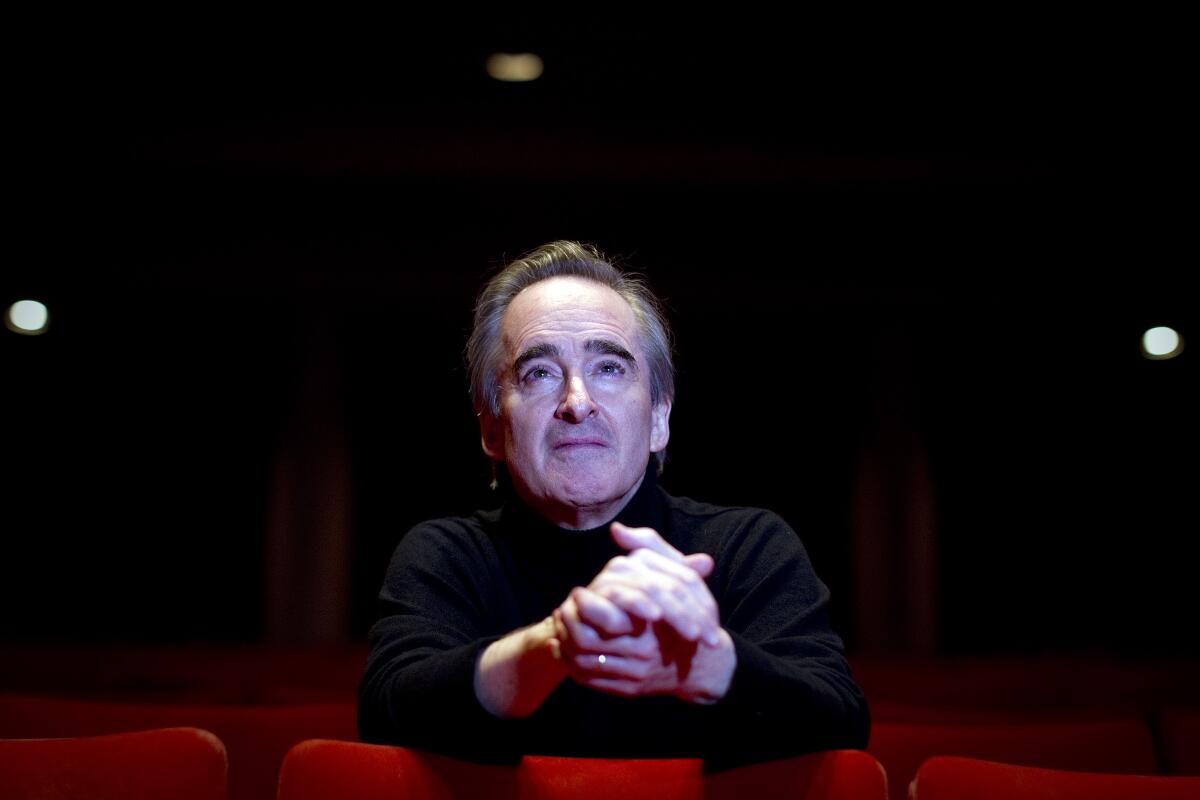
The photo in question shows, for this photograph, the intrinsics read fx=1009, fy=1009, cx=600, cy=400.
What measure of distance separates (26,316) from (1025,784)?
18.0 ft

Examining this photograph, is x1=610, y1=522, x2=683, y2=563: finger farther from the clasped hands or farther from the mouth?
the mouth

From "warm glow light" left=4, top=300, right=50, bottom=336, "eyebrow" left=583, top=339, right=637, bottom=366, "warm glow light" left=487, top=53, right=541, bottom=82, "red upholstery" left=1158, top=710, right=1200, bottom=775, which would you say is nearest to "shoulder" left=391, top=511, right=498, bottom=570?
"eyebrow" left=583, top=339, right=637, bottom=366

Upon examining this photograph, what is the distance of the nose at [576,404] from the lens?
131 centimetres

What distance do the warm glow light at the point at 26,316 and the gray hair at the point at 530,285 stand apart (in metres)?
4.54

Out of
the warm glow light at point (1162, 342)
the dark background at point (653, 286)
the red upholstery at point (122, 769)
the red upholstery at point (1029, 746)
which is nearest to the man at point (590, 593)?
the red upholstery at point (122, 769)

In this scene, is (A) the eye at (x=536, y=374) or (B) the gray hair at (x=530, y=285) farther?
(B) the gray hair at (x=530, y=285)

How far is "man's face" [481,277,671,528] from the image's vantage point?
1310 millimetres

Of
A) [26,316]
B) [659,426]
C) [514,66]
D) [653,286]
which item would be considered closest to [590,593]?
[659,426]

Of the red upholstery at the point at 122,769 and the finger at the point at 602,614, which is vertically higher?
the finger at the point at 602,614

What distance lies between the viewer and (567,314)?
1.43m

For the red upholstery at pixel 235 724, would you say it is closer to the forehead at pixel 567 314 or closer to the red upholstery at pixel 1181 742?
the forehead at pixel 567 314

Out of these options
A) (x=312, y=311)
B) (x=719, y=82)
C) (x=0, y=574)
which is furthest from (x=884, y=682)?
(x=0, y=574)

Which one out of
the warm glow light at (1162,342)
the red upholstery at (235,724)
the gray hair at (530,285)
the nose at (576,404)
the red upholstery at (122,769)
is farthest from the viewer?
the warm glow light at (1162,342)

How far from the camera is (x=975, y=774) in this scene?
1.00m
